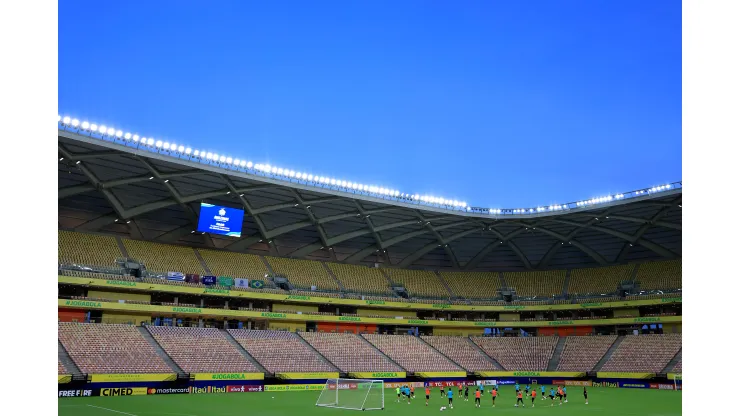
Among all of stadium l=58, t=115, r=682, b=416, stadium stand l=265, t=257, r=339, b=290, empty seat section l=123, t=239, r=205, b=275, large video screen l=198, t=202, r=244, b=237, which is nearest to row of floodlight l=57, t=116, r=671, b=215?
stadium l=58, t=115, r=682, b=416

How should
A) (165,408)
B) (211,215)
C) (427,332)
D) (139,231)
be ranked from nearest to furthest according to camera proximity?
(165,408)
(211,215)
(139,231)
(427,332)

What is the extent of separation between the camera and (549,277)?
264 ft

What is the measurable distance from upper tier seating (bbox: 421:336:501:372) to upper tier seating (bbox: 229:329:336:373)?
17.9m

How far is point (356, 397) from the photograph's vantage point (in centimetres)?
4344

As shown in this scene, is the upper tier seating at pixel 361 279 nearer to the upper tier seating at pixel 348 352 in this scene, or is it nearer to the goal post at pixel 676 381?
the upper tier seating at pixel 348 352

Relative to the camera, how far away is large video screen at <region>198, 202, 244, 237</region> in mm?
58094

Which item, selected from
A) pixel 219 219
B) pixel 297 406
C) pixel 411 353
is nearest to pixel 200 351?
pixel 219 219

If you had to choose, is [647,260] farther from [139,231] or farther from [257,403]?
[139,231]

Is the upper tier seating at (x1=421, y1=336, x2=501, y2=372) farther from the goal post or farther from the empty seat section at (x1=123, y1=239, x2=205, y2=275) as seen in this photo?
the empty seat section at (x1=123, y1=239, x2=205, y2=275)

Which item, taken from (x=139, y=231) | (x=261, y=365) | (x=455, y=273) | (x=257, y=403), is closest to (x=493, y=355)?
(x=455, y=273)

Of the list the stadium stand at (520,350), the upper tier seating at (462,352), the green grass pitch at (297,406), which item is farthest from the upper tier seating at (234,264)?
the stadium stand at (520,350)

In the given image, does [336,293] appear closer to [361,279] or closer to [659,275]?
[361,279]

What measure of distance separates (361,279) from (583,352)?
97.3 ft

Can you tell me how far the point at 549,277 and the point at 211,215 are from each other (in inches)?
1929
